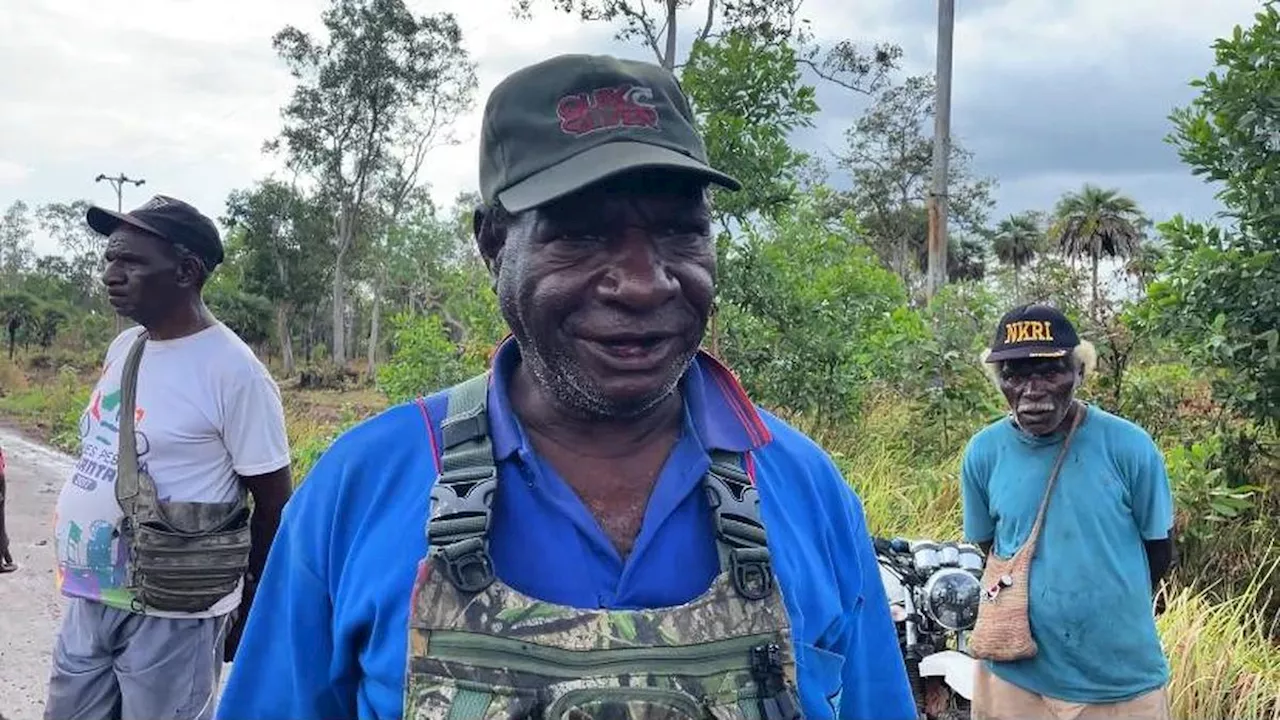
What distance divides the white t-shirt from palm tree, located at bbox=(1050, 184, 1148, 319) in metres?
34.8

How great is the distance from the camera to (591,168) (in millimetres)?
1371

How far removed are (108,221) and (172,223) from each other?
22cm

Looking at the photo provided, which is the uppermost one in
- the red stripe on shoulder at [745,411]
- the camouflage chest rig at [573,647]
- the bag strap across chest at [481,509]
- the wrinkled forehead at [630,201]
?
the wrinkled forehead at [630,201]

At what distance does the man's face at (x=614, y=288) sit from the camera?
1.42m

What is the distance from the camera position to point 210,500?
317 centimetres

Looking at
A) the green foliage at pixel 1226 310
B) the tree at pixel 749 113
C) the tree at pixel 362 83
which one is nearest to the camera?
the green foliage at pixel 1226 310

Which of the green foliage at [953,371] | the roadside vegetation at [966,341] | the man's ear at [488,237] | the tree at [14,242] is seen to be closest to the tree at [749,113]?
the roadside vegetation at [966,341]

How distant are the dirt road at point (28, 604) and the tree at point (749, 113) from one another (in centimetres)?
433

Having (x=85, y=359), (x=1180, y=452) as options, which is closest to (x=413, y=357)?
(x=1180, y=452)

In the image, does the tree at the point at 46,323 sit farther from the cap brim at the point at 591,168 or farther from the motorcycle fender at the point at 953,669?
the cap brim at the point at 591,168

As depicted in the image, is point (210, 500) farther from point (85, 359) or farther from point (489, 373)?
point (85, 359)

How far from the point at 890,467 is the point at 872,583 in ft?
21.0

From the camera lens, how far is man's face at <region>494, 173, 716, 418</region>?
1.42m

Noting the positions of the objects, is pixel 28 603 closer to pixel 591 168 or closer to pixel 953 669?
pixel 953 669
